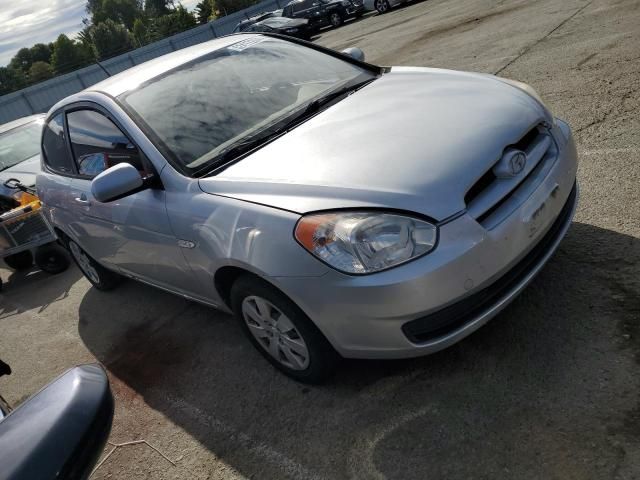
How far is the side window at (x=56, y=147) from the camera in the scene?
14.0ft

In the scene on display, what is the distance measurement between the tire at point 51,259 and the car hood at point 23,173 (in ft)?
4.87

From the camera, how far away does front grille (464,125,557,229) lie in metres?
2.36

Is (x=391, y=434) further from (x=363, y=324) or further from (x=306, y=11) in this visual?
(x=306, y=11)

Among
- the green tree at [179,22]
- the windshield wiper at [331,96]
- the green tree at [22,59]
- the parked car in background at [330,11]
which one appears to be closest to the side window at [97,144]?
the windshield wiper at [331,96]

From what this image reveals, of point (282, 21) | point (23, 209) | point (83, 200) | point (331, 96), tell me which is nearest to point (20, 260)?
point (23, 209)

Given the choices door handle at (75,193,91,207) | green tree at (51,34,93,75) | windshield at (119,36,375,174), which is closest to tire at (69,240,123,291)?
door handle at (75,193,91,207)

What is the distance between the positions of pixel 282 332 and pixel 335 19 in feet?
74.3

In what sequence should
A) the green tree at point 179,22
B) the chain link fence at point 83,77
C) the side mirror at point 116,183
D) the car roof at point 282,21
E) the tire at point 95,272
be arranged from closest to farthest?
the side mirror at point 116,183, the tire at point 95,272, the car roof at point 282,21, the chain link fence at point 83,77, the green tree at point 179,22

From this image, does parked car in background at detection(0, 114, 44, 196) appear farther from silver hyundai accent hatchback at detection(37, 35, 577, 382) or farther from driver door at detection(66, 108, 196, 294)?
silver hyundai accent hatchback at detection(37, 35, 577, 382)

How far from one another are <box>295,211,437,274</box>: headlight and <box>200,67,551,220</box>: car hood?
0.06m

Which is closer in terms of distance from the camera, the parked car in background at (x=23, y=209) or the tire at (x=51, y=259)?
the parked car in background at (x=23, y=209)

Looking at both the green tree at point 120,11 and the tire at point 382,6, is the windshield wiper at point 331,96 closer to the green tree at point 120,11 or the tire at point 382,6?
the tire at point 382,6

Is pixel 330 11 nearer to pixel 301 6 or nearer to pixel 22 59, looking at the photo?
pixel 301 6

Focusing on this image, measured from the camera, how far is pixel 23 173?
7.67 m
